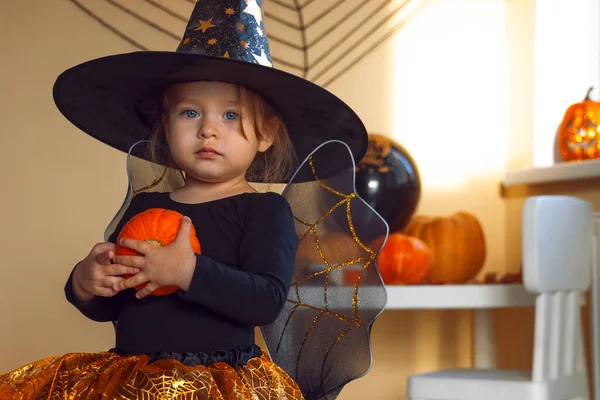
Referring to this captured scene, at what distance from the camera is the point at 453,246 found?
1.83 meters

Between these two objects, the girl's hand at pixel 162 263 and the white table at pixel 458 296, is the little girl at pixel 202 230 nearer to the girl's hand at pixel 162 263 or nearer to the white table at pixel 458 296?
the girl's hand at pixel 162 263

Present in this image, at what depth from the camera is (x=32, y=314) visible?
198 centimetres

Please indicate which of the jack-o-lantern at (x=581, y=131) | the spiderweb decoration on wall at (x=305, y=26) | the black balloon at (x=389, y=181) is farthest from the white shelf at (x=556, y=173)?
the spiderweb decoration on wall at (x=305, y=26)

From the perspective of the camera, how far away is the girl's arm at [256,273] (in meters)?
0.88

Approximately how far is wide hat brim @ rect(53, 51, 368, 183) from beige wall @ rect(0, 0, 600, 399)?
86cm

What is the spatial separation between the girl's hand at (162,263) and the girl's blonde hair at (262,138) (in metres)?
0.21

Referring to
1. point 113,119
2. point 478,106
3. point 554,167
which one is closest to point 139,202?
point 113,119

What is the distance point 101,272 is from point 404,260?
36.1 inches

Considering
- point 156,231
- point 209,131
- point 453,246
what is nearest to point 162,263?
point 156,231

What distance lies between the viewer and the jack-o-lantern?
6.22 ft

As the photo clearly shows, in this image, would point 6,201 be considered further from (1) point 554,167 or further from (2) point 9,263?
(1) point 554,167

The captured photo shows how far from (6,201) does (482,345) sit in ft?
4.29

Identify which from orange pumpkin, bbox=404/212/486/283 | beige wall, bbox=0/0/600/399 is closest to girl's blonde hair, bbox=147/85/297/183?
orange pumpkin, bbox=404/212/486/283

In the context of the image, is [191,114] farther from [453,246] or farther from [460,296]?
[453,246]
